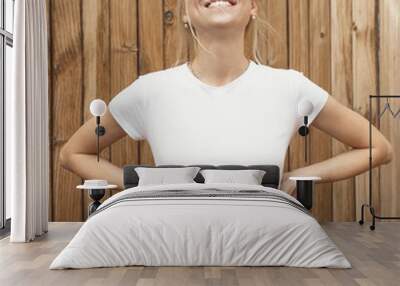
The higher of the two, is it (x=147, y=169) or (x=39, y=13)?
(x=39, y=13)

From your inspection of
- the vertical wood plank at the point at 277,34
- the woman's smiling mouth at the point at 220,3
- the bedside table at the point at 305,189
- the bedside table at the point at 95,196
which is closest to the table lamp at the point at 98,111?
the bedside table at the point at 95,196

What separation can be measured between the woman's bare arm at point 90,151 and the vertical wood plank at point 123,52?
3.5 inches

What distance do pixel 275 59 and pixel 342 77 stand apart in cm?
70

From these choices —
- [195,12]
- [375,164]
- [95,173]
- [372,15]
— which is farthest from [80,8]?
[375,164]

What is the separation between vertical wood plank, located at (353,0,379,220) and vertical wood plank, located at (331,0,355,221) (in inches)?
2.0

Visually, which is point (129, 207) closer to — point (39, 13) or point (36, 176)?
point (36, 176)

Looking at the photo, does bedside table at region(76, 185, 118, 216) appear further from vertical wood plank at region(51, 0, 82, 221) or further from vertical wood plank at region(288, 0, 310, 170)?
vertical wood plank at region(288, 0, 310, 170)

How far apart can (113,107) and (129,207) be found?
7.88ft

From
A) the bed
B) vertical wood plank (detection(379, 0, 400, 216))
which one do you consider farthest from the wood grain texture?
the bed

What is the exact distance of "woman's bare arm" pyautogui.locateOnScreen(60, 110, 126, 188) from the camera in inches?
253

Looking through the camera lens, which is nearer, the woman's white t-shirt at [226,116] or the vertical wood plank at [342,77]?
the woman's white t-shirt at [226,116]

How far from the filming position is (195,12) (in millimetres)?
6312

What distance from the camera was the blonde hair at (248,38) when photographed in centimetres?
636

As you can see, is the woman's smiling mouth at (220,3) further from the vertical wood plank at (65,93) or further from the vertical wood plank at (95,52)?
the vertical wood plank at (65,93)
